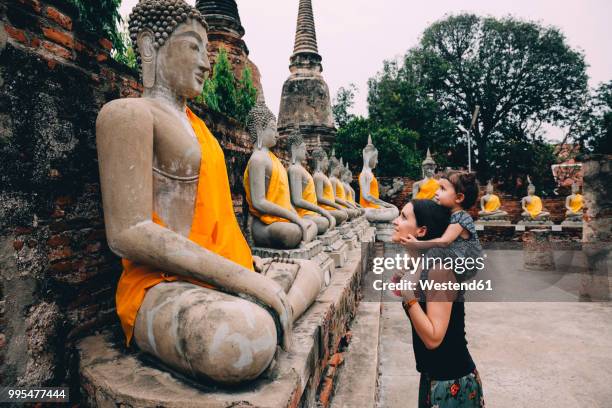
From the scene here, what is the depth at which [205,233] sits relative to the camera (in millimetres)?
1740

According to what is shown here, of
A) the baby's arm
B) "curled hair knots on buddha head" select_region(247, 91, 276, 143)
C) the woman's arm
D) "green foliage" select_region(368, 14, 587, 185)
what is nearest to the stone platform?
the woman's arm

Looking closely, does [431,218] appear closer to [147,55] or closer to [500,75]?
[147,55]

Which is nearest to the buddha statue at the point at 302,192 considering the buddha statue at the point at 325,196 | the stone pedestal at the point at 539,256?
the buddha statue at the point at 325,196

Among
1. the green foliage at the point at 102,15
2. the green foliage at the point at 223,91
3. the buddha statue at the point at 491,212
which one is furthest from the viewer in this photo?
the buddha statue at the point at 491,212

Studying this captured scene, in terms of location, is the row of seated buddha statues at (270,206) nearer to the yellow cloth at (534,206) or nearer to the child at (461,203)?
the child at (461,203)

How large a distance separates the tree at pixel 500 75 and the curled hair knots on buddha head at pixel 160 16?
24.3 metres

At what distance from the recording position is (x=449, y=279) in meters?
1.55

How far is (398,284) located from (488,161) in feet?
82.1

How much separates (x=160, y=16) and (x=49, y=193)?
3.03 feet

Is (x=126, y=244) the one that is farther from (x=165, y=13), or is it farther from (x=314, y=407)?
(x=314, y=407)

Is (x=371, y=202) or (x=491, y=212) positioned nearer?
(x=371, y=202)

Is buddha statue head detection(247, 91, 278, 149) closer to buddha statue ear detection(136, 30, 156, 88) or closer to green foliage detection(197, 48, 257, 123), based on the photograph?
buddha statue ear detection(136, 30, 156, 88)

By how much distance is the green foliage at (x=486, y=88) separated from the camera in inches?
934

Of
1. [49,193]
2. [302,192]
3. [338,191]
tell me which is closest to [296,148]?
[302,192]
